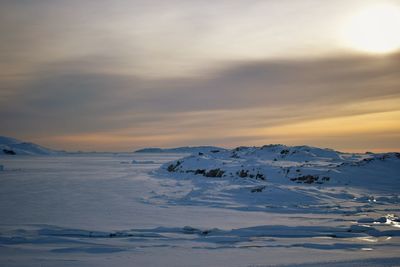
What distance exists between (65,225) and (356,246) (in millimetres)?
6909

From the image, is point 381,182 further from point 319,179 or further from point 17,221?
point 17,221

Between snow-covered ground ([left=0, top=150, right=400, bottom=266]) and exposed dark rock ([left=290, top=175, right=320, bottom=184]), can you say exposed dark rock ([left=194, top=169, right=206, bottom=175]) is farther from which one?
snow-covered ground ([left=0, top=150, right=400, bottom=266])

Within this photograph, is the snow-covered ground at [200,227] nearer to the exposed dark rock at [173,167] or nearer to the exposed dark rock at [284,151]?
the exposed dark rock at [173,167]

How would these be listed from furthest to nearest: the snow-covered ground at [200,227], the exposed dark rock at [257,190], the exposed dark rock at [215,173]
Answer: the exposed dark rock at [215,173], the exposed dark rock at [257,190], the snow-covered ground at [200,227]

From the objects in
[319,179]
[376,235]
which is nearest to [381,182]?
[319,179]

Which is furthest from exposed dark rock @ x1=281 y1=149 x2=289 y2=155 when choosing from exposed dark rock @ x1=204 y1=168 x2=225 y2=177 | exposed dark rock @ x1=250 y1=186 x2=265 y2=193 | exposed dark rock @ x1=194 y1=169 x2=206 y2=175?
exposed dark rock @ x1=250 y1=186 x2=265 y2=193

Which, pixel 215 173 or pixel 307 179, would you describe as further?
pixel 215 173

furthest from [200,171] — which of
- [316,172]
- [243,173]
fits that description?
[316,172]

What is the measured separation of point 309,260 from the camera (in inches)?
275

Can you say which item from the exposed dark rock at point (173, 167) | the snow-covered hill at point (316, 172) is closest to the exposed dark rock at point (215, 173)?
the snow-covered hill at point (316, 172)

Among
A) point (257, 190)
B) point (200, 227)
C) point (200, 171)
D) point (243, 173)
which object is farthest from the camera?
point (200, 171)

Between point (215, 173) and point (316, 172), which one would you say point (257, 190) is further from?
point (215, 173)

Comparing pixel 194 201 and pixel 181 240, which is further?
pixel 194 201

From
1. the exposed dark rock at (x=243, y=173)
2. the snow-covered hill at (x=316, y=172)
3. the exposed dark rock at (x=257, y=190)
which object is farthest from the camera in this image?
the exposed dark rock at (x=243, y=173)
